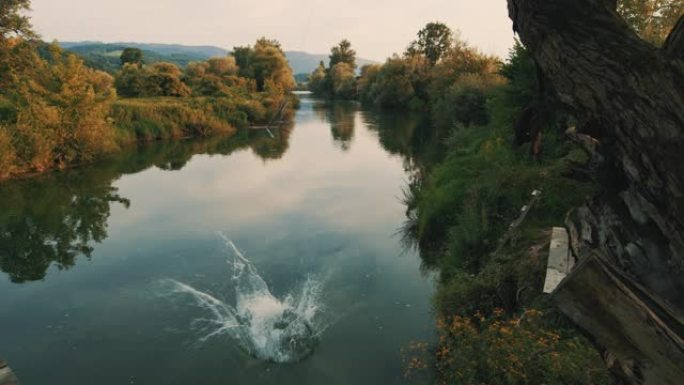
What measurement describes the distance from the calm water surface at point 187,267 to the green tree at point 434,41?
49005mm

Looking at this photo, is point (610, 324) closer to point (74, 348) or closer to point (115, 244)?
point (74, 348)

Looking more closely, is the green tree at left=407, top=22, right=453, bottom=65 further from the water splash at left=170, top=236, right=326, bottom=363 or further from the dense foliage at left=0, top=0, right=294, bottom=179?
the water splash at left=170, top=236, right=326, bottom=363

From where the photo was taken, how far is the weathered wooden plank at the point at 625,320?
1.54 m

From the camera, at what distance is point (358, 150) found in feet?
98.4

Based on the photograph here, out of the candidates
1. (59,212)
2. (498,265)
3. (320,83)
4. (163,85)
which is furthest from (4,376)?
(320,83)

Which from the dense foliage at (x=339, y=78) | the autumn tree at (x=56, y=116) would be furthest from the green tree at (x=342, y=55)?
the autumn tree at (x=56, y=116)

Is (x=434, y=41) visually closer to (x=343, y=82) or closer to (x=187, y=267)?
(x=343, y=82)

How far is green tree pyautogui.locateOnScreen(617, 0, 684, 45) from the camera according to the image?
19.9 metres

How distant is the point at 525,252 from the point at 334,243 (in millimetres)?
7003

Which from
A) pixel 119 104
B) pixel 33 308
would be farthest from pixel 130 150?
pixel 33 308

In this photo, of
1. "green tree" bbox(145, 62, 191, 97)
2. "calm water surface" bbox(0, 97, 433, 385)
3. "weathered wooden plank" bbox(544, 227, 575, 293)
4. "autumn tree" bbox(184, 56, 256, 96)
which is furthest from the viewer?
"autumn tree" bbox(184, 56, 256, 96)

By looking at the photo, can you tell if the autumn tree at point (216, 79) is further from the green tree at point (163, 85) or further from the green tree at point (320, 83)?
Result: the green tree at point (320, 83)

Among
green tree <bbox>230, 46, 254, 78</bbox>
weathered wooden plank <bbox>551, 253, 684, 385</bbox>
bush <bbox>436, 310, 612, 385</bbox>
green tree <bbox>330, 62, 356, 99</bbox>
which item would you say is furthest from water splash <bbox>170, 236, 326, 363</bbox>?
green tree <bbox>330, 62, 356, 99</bbox>

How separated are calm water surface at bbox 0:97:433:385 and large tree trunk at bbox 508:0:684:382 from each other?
6.60 m
